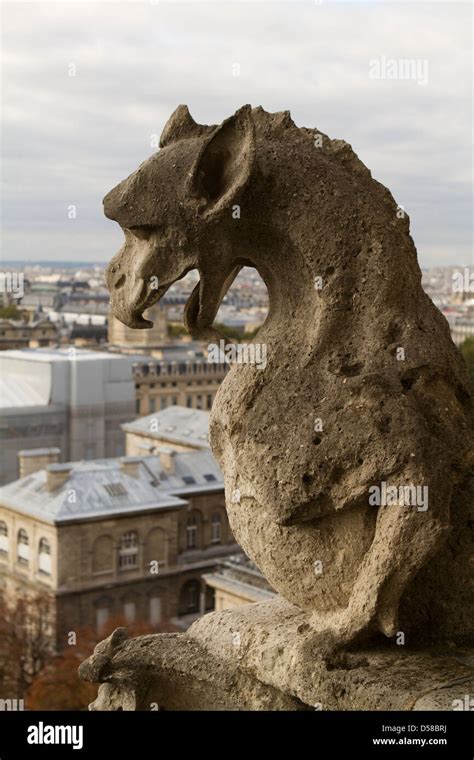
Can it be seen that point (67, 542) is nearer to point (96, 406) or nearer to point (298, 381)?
point (96, 406)

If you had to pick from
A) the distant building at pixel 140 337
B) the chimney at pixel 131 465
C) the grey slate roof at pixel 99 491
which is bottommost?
the grey slate roof at pixel 99 491

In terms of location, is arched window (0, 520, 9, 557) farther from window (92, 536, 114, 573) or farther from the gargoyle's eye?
the gargoyle's eye

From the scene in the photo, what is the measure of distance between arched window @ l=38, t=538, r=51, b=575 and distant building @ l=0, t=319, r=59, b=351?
34.8 metres

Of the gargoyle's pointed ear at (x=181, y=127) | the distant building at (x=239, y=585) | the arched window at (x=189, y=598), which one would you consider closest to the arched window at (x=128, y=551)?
the arched window at (x=189, y=598)

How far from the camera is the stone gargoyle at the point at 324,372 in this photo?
13.9 ft

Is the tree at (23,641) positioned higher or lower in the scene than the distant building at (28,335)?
lower

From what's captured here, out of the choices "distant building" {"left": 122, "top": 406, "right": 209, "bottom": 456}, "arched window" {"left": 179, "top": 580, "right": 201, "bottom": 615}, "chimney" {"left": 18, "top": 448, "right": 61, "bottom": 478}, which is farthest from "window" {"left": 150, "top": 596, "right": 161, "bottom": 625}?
"distant building" {"left": 122, "top": 406, "right": 209, "bottom": 456}

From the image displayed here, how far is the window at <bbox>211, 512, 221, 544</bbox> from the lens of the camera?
3916cm

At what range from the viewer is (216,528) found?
3934 centimetres

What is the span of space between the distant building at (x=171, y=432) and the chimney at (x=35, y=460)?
14.8 ft

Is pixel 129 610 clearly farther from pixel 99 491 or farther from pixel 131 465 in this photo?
pixel 131 465

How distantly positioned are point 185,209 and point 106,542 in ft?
104

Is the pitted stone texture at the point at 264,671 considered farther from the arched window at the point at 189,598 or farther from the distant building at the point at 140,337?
the distant building at the point at 140,337
